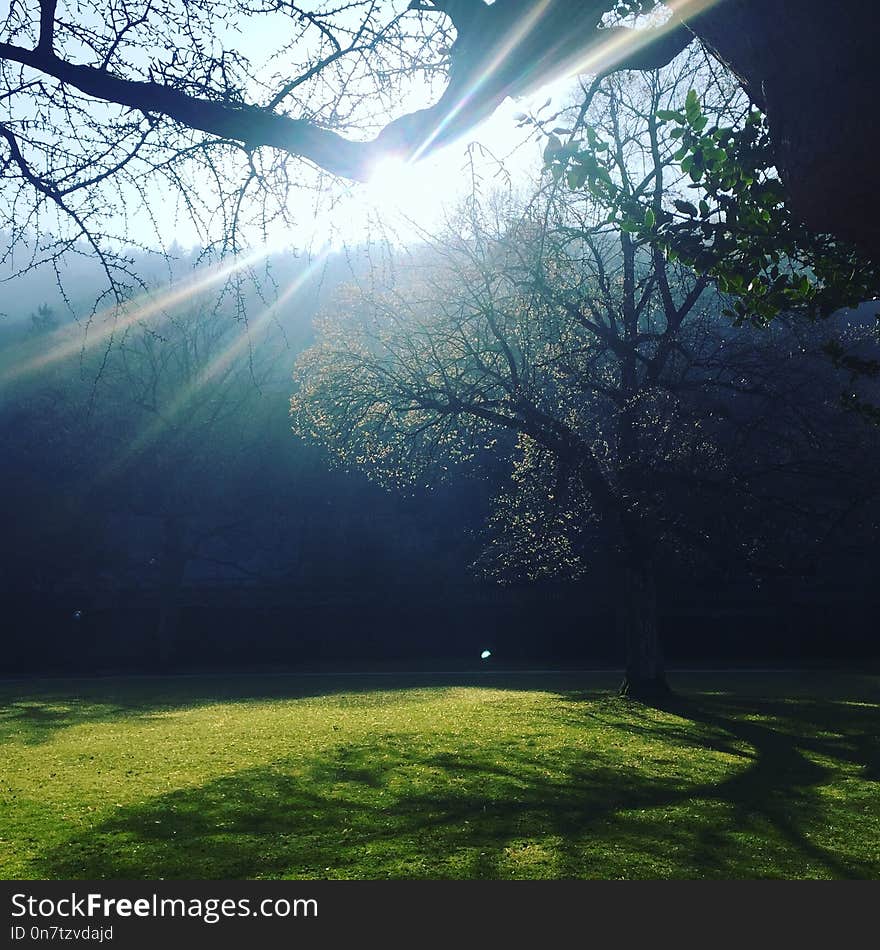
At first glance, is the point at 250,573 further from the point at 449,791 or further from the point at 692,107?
the point at 692,107

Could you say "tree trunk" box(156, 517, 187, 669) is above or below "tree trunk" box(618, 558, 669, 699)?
above

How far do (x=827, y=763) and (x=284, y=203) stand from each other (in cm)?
992

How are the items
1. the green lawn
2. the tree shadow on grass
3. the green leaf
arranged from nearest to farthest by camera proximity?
the green leaf → the tree shadow on grass → the green lawn

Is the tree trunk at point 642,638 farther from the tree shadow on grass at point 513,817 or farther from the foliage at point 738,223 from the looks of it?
the foliage at point 738,223

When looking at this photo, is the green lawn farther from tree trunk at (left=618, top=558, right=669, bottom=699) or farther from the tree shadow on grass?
tree trunk at (left=618, top=558, right=669, bottom=699)

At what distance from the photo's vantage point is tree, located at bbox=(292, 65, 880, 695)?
18016 millimetres

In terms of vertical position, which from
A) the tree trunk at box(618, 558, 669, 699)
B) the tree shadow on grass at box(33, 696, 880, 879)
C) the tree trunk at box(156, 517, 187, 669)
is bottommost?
the tree shadow on grass at box(33, 696, 880, 879)

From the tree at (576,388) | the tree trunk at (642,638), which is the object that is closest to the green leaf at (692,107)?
the tree at (576,388)

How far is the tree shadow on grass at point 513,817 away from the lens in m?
6.95

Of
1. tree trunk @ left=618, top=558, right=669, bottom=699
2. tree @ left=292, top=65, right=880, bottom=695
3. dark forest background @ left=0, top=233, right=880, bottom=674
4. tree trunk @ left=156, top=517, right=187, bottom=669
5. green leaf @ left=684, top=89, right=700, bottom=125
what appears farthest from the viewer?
tree trunk @ left=156, top=517, right=187, bottom=669

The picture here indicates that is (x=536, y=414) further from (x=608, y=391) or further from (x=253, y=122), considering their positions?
(x=253, y=122)

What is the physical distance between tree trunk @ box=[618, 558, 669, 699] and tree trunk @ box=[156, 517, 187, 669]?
1919 centimetres

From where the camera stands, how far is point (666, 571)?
31531 millimetres

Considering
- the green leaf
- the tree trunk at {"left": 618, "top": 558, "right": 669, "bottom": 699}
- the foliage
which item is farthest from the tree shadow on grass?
the tree trunk at {"left": 618, "top": 558, "right": 669, "bottom": 699}
